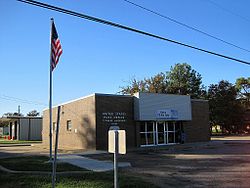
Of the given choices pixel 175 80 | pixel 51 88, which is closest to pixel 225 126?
pixel 175 80

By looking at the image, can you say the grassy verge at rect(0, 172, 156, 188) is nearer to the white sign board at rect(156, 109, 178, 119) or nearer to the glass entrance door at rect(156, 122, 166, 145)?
the white sign board at rect(156, 109, 178, 119)

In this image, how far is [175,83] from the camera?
66938 millimetres

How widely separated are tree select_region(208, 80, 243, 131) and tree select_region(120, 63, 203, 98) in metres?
3.80

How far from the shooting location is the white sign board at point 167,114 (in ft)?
98.3

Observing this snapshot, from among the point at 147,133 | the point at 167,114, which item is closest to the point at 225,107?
the point at 167,114

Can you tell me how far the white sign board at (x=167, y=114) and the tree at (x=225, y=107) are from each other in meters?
30.1

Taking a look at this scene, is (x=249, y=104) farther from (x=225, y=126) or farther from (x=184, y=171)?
(x=184, y=171)

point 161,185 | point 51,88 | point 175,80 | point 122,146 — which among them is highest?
point 175,80

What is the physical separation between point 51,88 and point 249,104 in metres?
63.5

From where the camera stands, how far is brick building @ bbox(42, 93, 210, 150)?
90.4 ft

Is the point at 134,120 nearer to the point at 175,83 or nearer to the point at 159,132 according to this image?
the point at 159,132

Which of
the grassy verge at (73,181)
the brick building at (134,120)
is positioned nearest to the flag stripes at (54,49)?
the grassy verge at (73,181)

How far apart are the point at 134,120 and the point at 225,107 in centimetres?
3405

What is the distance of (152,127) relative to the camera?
99.5 ft
